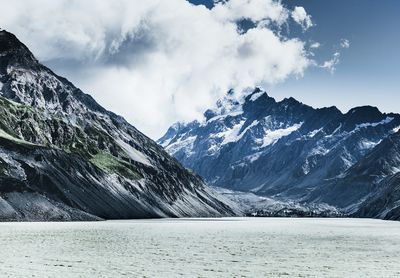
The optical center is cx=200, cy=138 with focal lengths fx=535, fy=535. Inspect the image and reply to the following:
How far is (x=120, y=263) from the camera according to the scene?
6738 cm

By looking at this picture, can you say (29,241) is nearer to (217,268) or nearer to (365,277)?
(217,268)

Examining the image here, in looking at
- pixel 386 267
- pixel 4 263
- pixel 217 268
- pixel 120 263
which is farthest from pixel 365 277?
pixel 4 263

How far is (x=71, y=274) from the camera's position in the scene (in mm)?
56031

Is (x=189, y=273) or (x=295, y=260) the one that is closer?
(x=189, y=273)

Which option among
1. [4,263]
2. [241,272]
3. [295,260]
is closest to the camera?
[241,272]

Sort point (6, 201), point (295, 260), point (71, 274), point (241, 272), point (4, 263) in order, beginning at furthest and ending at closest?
point (6, 201) < point (295, 260) < point (4, 263) < point (241, 272) < point (71, 274)

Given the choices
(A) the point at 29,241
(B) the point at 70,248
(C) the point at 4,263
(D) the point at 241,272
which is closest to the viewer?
(D) the point at 241,272

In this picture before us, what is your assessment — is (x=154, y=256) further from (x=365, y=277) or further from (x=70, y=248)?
(x=365, y=277)

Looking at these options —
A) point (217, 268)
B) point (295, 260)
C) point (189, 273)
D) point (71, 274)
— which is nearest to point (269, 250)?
point (295, 260)

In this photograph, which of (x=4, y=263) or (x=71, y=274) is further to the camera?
(x=4, y=263)

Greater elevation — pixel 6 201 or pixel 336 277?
pixel 6 201

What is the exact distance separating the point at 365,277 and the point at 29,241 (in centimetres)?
6528

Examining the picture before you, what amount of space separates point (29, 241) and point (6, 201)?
105 m

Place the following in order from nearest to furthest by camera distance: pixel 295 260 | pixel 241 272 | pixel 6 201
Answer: pixel 241 272
pixel 295 260
pixel 6 201
